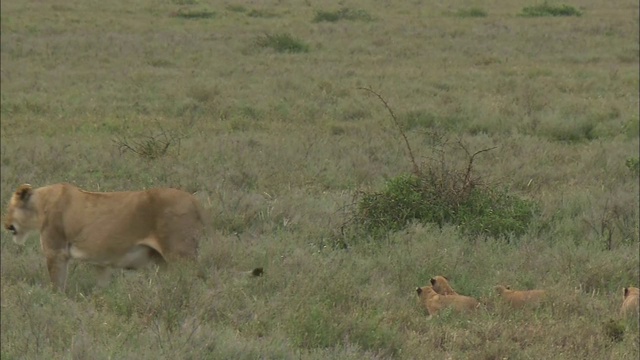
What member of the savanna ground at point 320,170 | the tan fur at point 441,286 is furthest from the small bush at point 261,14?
the tan fur at point 441,286

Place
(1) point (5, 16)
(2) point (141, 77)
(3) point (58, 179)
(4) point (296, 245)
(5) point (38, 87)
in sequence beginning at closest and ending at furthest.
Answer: (4) point (296, 245)
(3) point (58, 179)
(5) point (38, 87)
(2) point (141, 77)
(1) point (5, 16)

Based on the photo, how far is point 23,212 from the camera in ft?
19.9

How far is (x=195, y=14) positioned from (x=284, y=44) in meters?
6.00

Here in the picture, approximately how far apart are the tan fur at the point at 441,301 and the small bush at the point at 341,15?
59.4ft

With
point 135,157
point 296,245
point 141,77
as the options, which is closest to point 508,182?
point 296,245

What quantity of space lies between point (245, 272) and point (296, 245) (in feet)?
2.86

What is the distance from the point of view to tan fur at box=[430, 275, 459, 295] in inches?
229

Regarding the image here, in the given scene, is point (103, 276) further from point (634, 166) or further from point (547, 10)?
point (547, 10)

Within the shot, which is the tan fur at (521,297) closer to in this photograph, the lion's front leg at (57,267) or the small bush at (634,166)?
the lion's front leg at (57,267)

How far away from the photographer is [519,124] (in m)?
12.6

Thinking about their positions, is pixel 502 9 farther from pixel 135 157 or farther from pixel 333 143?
pixel 135 157

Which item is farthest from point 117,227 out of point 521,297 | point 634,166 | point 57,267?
point 634,166

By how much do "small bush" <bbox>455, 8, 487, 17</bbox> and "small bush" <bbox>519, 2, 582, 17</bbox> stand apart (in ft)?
3.63

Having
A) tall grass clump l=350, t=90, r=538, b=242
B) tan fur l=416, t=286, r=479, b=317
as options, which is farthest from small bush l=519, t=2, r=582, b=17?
tan fur l=416, t=286, r=479, b=317
